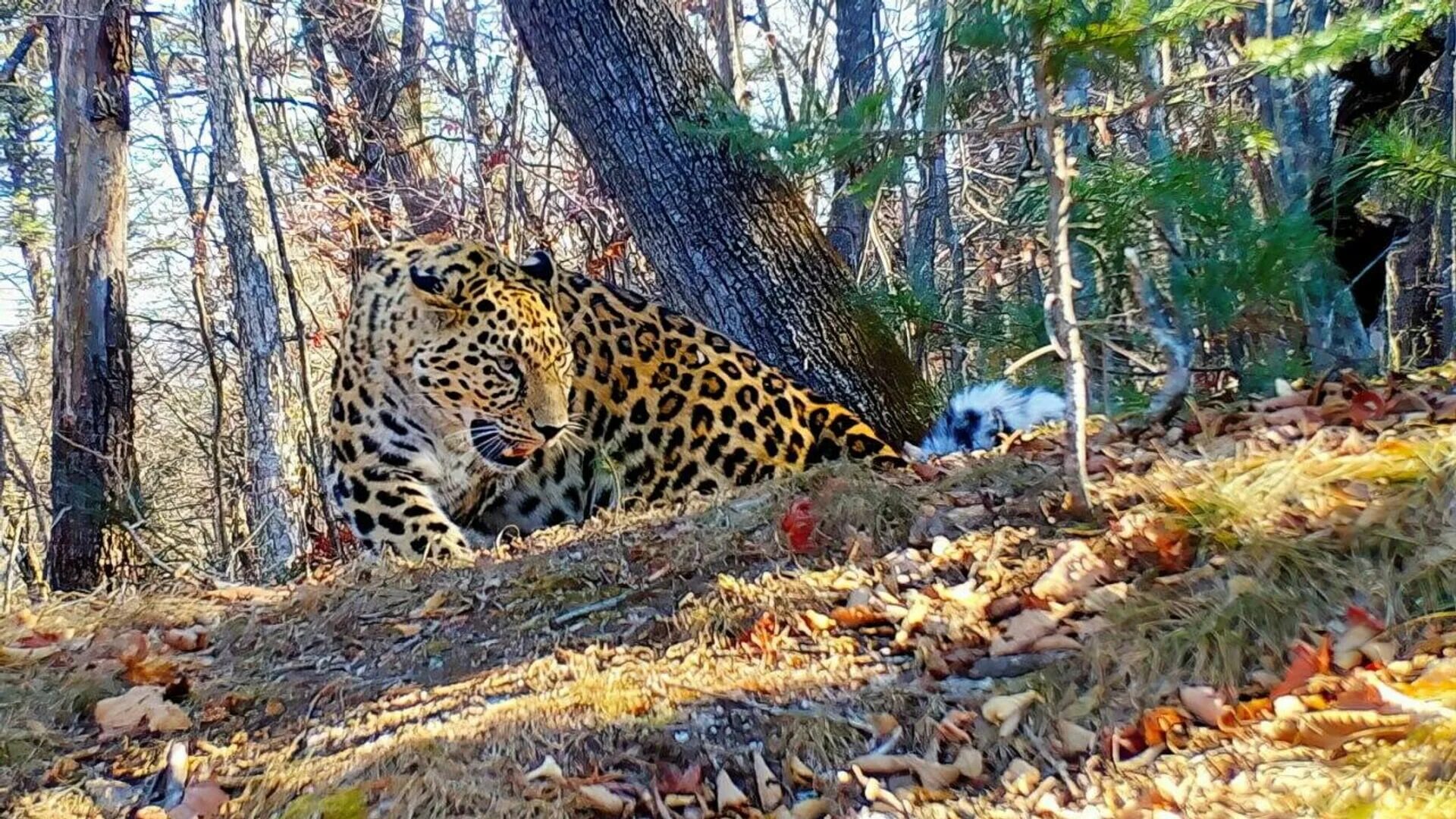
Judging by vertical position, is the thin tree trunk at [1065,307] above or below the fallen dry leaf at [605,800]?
above

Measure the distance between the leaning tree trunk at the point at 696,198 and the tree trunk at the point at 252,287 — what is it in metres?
3.88

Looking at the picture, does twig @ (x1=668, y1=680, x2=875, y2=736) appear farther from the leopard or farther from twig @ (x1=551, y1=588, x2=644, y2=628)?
the leopard

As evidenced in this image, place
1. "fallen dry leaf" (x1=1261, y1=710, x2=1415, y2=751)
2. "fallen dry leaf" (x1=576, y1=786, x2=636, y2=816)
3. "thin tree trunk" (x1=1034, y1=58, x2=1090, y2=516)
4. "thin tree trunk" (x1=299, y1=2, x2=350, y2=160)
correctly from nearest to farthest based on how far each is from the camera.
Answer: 1. "fallen dry leaf" (x1=1261, y1=710, x2=1415, y2=751)
2. "fallen dry leaf" (x1=576, y1=786, x2=636, y2=816)
3. "thin tree trunk" (x1=1034, y1=58, x2=1090, y2=516)
4. "thin tree trunk" (x1=299, y1=2, x2=350, y2=160)

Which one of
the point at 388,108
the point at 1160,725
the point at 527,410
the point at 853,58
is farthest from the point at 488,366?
the point at 853,58

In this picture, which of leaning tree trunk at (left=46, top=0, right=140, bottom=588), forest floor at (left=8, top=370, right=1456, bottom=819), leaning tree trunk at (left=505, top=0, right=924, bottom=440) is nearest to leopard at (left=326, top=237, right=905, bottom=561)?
leaning tree trunk at (left=505, top=0, right=924, bottom=440)

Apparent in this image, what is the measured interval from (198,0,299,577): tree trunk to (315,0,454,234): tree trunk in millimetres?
2231

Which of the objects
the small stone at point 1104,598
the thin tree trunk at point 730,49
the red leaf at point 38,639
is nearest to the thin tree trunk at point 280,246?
the thin tree trunk at point 730,49

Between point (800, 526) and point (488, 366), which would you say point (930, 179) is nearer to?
point (488, 366)

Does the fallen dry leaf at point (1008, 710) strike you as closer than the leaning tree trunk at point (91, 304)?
Yes

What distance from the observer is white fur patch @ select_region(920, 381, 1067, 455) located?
5152mm

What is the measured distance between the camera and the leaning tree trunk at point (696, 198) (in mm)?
5660

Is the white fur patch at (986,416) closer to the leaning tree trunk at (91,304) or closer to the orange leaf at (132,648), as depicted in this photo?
the orange leaf at (132,648)

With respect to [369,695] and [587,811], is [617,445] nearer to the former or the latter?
[369,695]

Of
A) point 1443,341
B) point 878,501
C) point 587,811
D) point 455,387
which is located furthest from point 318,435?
point 1443,341
